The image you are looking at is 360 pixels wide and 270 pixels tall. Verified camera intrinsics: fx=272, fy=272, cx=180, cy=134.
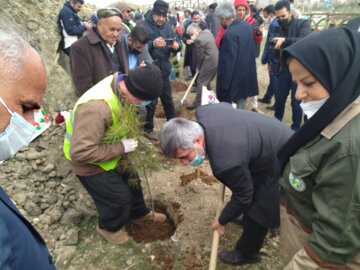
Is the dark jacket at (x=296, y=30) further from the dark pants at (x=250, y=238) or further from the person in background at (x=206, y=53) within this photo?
the dark pants at (x=250, y=238)

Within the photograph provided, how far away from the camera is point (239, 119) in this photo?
7.00 ft

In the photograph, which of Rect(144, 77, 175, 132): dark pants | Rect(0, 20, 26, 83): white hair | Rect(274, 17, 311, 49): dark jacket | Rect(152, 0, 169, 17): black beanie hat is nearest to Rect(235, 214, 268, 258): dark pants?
Rect(0, 20, 26, 83): white hair

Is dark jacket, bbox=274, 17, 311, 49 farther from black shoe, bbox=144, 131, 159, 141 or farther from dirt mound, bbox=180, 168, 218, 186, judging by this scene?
black shoe, bbox=144, 131, 159, 141

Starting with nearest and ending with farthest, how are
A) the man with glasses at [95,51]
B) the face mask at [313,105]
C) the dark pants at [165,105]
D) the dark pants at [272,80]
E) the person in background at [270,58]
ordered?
the face mask at [313,105]
the man with glasses at [95,51]
the dark pants at [165,105]
the person in background at [270,58]
the dark pants at [272,80]

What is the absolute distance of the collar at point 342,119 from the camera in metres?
1.38

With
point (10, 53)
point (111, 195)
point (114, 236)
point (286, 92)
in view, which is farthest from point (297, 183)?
point (286, 92)

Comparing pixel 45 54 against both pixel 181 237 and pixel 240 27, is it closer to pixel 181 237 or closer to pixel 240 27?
pixel 240 27

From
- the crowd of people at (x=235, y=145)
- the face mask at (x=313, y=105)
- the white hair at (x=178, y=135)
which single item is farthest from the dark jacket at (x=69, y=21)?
the face mask at (x=313, y=105)

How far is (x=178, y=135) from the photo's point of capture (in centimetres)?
198

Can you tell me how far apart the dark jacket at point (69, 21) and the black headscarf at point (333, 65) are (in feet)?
19.2

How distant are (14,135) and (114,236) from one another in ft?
7.41

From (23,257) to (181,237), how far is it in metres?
2.21

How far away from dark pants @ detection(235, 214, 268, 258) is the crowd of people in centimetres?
1

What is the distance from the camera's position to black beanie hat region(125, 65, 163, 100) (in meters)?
2.40
